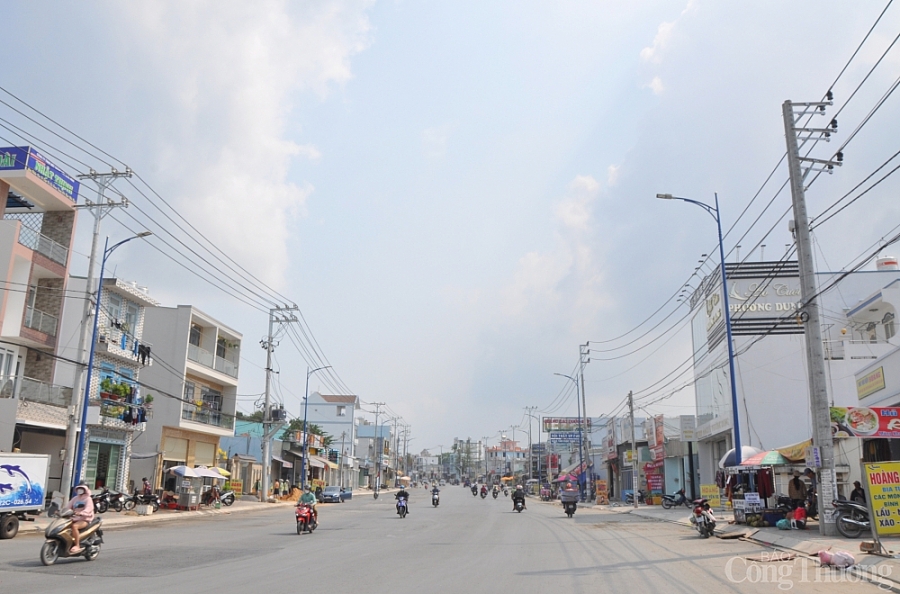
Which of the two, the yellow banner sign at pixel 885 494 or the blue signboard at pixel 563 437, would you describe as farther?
the blue signboard at pixel 563 437

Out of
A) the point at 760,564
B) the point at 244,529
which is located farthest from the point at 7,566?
the point at 760,564

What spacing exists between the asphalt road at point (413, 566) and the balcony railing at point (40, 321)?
1428 centimetres

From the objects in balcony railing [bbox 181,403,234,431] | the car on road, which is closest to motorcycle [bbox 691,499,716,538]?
balcony railing [bbox 181,403,234,431]

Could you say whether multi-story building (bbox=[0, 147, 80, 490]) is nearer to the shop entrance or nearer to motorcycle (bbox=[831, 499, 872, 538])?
the shop entrance

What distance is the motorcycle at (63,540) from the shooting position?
43.3 ft

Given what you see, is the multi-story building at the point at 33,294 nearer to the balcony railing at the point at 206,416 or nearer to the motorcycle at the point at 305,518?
the balcony railing at the point at 206,416

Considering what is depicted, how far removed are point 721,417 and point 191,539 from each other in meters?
30.7

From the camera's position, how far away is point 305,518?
73.3 feet

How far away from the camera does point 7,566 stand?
42.4ft

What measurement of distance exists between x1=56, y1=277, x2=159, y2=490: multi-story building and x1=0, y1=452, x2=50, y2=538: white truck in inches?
559

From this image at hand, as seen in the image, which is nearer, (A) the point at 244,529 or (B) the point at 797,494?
(B) the point at 797,494

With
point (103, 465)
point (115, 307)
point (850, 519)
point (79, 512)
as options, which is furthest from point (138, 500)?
point (850, 519)

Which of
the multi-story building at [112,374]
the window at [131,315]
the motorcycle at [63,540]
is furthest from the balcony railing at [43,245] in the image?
the motorcycle at [63,540]

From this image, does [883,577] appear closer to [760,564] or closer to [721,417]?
[760,564]
